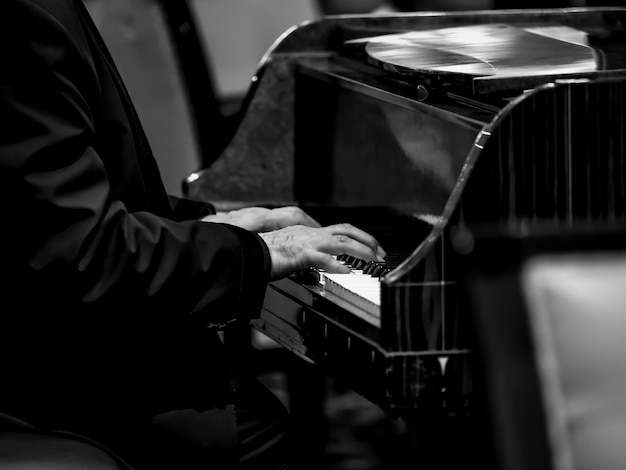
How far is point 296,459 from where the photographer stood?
2000 mm

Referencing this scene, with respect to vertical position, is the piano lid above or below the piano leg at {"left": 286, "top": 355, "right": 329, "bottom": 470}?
above

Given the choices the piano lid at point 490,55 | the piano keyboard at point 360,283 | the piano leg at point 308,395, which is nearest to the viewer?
the piano keyboard at point 360,283

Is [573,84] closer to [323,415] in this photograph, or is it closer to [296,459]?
[296,459]

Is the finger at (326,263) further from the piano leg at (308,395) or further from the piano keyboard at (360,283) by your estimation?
the piano leg at (308,395)

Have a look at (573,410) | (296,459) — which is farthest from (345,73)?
(573,410)

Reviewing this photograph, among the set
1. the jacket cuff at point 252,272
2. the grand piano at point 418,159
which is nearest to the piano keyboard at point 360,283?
the grand piano at point 418,159

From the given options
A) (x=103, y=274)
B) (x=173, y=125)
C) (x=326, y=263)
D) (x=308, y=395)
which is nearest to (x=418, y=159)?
(x=326, y=263)

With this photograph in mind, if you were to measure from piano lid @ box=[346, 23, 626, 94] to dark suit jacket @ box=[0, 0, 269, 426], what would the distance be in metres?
0.42

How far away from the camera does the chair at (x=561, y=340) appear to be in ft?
2.95

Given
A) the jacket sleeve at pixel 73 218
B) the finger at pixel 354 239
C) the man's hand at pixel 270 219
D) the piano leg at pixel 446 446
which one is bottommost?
the piano leg at pixel 446 446

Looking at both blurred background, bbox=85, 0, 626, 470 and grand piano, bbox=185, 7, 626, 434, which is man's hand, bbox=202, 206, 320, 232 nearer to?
grand piano, bbox=185, 7, 626, 434

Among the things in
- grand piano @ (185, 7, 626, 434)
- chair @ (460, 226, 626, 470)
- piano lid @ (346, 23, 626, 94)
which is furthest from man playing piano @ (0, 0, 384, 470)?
chair @ (460, 226, 626, 470)

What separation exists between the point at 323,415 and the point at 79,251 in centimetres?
118

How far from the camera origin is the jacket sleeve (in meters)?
1.52
